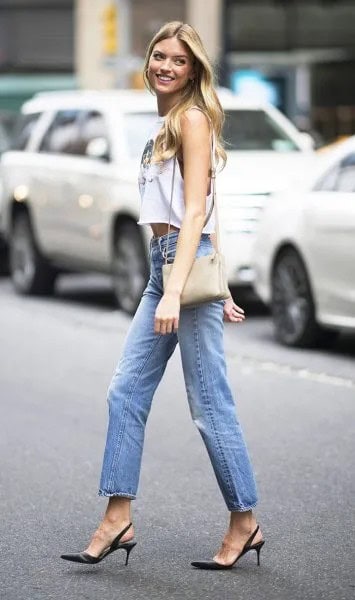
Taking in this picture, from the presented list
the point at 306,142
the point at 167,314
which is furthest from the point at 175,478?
the point at 306,142

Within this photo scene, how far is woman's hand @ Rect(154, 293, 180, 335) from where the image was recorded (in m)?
5.82

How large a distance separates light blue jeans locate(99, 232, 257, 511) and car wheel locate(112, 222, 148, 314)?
28.0ft

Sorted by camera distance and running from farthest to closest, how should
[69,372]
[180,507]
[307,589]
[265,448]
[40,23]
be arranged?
[40,23] < [69,372] < [265,448] < [180,507] < [307,589]

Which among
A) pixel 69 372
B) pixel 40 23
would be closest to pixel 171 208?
pixel 69 372

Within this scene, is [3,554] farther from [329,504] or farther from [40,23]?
[40,23]

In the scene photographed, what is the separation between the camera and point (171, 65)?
5.94 m

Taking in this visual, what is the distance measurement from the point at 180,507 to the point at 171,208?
167cm

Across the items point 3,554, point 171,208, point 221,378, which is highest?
point 171,208

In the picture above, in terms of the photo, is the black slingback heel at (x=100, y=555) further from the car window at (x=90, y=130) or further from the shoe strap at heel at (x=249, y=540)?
the car window at (x=90, y=130)

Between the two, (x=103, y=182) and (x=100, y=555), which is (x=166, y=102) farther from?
(x=103, y=182)

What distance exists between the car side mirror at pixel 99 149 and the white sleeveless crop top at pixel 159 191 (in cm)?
940

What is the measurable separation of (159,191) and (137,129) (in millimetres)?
9743

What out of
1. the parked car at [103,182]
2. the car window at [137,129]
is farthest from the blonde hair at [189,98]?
the car window at [137,129]

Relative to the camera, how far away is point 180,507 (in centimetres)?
723
